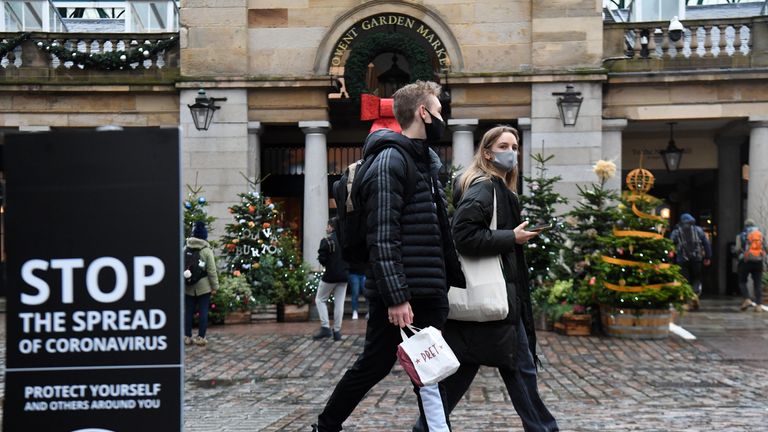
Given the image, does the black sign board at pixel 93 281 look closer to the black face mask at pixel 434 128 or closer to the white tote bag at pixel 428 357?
the white tote bag at pixel 428 357

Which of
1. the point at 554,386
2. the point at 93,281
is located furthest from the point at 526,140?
the point at 93,281

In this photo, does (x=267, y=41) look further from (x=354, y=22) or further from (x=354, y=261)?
(x=354, y=261)

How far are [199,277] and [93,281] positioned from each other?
908cm

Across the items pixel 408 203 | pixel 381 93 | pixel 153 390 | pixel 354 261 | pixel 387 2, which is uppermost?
pixel 387 2

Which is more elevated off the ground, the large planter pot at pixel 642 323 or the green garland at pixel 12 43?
the green garland at pixel 12 43

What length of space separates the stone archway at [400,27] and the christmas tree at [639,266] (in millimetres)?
6546

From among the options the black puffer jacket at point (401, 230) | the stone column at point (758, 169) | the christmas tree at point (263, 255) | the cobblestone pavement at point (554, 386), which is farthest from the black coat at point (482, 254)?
the stone column at point (758, 169)

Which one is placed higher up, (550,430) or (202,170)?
(202,170)

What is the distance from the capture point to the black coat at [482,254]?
5.24 metres

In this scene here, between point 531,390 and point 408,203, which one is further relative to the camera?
point 531,390

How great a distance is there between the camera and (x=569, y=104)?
17.3 metres

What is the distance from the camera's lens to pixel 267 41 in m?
18.4

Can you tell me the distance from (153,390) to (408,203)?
2097 millimetres

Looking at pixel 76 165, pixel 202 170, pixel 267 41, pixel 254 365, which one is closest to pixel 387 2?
pixel 267 41
